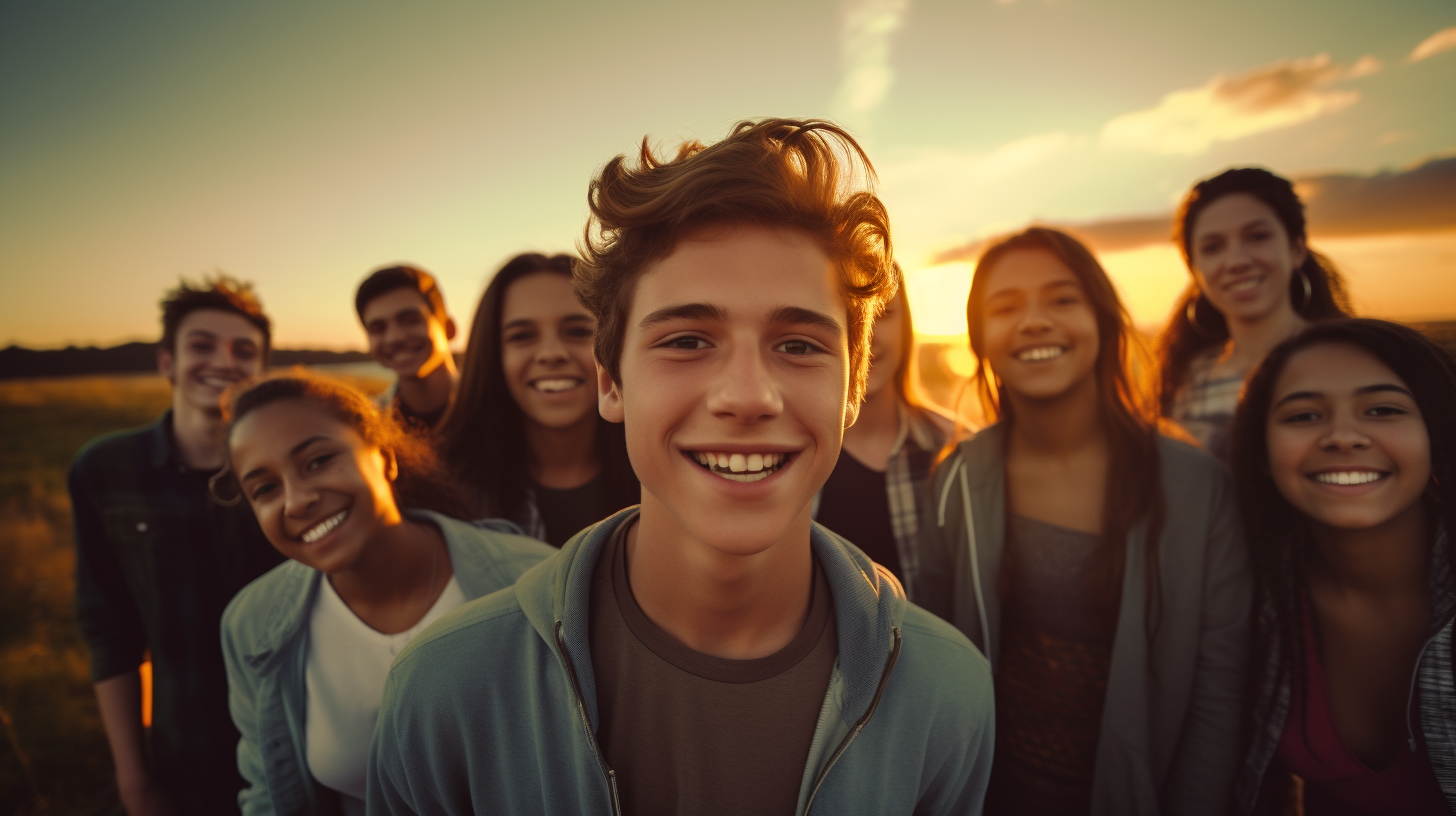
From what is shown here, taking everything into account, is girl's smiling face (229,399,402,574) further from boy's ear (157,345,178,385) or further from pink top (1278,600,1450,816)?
pink top (1278,600,1450,816)

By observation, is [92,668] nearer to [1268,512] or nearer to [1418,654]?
[1268,512]

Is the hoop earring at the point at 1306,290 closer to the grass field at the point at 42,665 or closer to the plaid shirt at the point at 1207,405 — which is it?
the plaid shirt at the point at 1207,405

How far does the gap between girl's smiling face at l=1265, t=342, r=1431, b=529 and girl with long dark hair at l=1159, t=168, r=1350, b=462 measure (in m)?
1.57

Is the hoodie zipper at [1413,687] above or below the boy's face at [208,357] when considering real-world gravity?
below

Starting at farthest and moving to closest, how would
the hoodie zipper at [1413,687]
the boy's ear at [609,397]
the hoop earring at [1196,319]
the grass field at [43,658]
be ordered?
the grass field at [43,658] < the hoop earring at [1196,319] < the hoodie zipper at [1413,687] < the boy's ear at [609,397]

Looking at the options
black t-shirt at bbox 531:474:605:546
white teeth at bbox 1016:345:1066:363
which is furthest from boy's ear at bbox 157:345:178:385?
white teeth at bbox 1016:345:1066:363

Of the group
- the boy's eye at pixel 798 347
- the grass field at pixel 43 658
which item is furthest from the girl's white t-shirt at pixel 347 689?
the boy's eye at pixel 798 347

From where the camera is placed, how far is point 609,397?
1.75 metres

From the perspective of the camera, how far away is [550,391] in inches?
118

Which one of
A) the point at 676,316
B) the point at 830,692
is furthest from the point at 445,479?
the point at 830,692

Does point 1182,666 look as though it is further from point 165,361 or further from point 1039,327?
point 165,361

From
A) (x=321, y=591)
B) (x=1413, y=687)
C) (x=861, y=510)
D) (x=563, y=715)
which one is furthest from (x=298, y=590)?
(x=1413, y=687)

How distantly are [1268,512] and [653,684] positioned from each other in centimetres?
277

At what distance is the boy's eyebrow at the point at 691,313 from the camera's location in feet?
4.65
